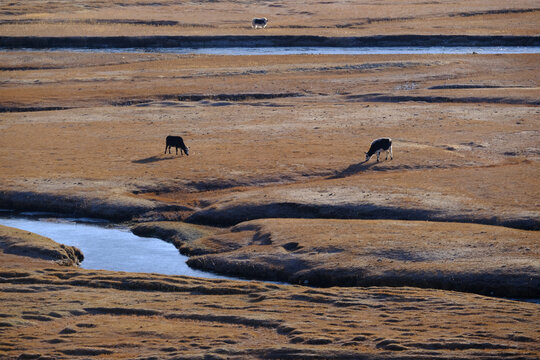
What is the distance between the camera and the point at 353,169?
111 feet

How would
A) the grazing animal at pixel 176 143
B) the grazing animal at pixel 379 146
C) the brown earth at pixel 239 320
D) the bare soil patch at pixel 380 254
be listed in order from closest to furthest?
the brown earth at pixel 239 320 → the bare soil patch at pixel 380 254 → the grazing animal at pixel 379 146 → the grazing animal at pixel 176 143

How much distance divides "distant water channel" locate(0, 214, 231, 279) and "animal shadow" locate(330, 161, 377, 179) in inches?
358

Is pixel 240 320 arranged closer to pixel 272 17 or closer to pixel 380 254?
pixel 380 254

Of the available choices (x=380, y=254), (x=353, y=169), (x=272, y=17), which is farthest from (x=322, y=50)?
(x=380, y=254)

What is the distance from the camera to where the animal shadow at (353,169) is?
3316 cm

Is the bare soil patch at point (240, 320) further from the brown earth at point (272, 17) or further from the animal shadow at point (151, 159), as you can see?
the brown earth at point (272, 17)

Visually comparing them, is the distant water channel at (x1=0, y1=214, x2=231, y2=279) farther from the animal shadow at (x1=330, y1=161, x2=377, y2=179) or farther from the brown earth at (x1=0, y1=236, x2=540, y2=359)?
the animal shadow at (x1=330, y1=161, x2=377, y2=179)

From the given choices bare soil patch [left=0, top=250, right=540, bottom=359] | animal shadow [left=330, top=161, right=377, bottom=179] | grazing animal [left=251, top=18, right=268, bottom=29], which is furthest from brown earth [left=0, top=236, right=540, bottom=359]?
grazing animal [left=251, top=18, right=268, bottom=29]

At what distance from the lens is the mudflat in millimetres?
18328

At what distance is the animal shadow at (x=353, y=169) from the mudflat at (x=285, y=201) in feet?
0.44

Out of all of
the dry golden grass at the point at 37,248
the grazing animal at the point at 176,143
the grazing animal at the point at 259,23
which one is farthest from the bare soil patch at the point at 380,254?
the grazing animal at the point at 259,23

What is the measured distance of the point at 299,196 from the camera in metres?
29.7

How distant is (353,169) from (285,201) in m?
A: 5.70

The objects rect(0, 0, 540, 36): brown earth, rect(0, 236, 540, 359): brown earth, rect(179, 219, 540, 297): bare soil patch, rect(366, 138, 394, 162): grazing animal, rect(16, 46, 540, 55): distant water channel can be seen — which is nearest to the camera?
rect(0, 236, 540, 359): brown earth
